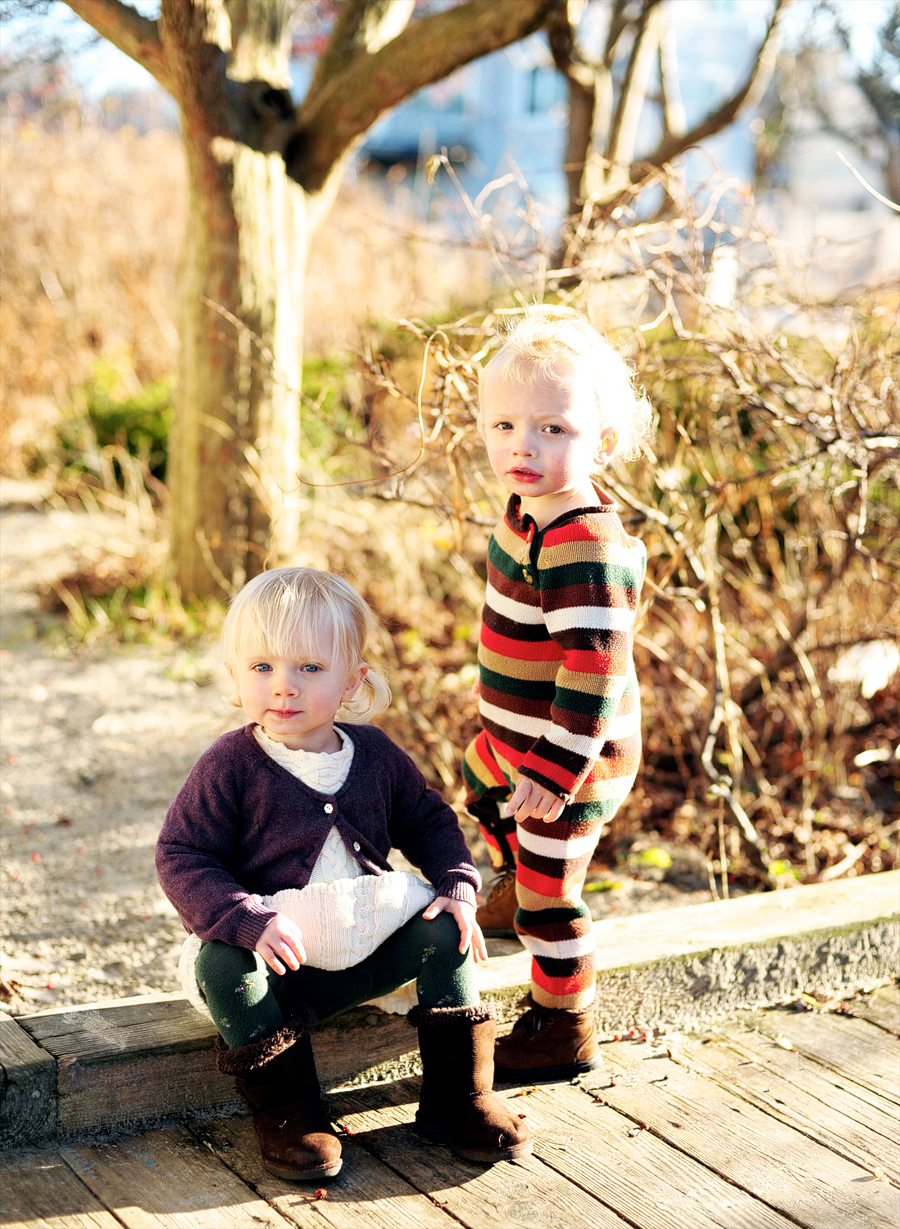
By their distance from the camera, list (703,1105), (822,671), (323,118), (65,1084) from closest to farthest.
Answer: (65,1084) → (703,1105) → (822,671) → (323,118)

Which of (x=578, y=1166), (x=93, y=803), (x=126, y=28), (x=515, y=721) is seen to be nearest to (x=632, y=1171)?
(x=578, y=1166)

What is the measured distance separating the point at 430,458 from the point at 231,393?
1.37 m

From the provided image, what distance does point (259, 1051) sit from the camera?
6.54 ft

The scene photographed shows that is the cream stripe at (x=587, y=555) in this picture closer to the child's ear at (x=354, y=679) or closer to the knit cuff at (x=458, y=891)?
the child's ear at (x=354, y=679)

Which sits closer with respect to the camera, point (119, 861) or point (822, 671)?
point (119, 861)

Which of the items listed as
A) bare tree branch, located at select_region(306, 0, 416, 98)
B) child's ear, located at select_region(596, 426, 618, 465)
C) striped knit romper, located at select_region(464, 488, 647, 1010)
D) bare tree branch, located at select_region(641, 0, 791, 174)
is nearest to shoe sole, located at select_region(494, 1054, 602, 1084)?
striped knit romper, located at select_region(464, 488, 647, 1010)

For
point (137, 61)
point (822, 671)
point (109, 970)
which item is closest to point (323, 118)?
point (137, 61)

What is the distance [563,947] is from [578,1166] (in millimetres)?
369

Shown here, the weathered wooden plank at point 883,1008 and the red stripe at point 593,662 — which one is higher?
the red stripe at point 593,662

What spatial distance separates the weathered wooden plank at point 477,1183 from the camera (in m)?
1.96

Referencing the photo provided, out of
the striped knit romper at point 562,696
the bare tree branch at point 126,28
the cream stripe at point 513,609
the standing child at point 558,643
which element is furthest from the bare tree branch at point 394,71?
the cream stripe at point 513,609

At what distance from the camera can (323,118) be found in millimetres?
4328

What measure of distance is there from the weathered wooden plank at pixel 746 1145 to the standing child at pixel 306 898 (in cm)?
31

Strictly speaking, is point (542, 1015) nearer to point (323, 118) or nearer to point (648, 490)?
point (648, 490)
